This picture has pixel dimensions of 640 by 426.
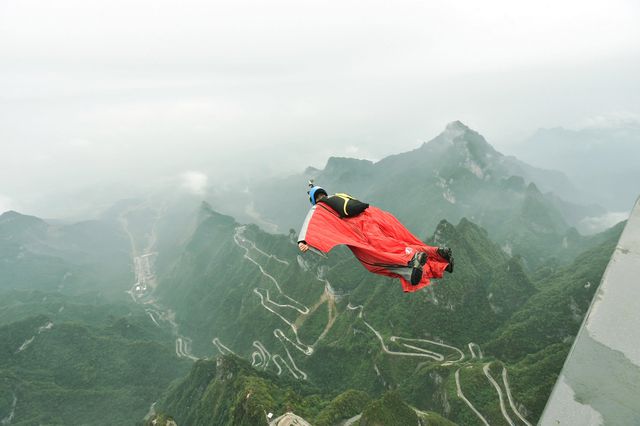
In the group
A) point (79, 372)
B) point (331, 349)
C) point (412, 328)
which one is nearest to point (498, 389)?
point (412, 328)

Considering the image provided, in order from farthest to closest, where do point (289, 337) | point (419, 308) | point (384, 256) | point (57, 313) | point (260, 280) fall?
point (57, 313)
point (260, 280)
point (289, 337)
point (419, 308)
point (384, 256)

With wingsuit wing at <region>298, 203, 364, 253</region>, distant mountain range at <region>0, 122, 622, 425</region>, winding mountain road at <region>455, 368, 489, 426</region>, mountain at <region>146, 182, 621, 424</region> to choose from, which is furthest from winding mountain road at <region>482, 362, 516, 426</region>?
wingsuit wing at <region>298, 203, 364, 253</region>

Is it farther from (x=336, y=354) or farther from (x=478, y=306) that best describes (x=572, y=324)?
(x=336, y=354)

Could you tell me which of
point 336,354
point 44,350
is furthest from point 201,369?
point 44,350

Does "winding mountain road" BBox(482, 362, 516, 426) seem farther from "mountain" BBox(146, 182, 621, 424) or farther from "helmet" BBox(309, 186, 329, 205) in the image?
"helmet" BBox(309, 186, 329, 205)

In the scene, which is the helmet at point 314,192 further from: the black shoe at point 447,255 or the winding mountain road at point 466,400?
the winding mountain road at point 466,400

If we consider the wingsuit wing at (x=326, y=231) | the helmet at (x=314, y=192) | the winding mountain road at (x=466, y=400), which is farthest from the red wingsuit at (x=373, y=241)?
the winding mountain road at (x=466, y=400)
